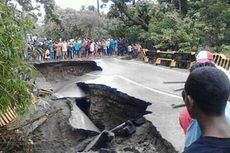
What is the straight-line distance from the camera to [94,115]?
13.4 meters

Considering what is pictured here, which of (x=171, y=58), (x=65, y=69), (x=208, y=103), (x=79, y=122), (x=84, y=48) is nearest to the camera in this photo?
(x=208, y=103)

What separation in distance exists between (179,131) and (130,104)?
370 cm

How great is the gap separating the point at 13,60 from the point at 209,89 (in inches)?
234

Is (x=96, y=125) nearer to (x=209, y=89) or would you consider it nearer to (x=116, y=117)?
(x=116, y=117)

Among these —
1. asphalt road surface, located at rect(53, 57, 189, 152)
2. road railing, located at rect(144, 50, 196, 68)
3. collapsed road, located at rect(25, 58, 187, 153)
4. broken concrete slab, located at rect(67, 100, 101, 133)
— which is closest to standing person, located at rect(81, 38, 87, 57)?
road railing, located at rect(144, 50, 196, 68)

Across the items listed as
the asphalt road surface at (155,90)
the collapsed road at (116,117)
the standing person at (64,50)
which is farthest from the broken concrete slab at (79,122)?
the standing person at (64,50)

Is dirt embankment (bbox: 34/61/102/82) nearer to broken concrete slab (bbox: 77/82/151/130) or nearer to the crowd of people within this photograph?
the crowd of people

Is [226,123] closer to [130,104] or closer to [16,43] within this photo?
[16,43]

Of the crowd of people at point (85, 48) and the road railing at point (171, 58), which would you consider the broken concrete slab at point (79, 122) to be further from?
the crowd of people at point (85, 48)

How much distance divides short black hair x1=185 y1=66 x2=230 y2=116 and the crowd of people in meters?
26.8

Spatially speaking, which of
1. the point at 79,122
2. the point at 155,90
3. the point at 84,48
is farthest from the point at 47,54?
the point at 79,122

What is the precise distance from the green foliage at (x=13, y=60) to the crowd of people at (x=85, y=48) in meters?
20.7

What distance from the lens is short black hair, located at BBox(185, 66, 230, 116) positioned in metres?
2.56

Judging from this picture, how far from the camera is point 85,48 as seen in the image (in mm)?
33125
